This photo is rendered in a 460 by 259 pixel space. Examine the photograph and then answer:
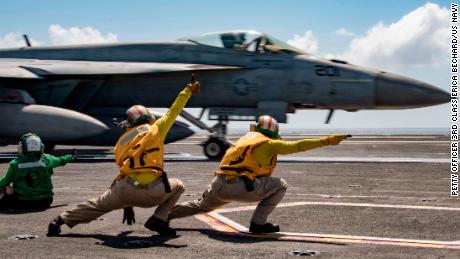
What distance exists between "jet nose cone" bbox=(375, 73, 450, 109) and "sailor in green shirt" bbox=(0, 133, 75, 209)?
11345mm

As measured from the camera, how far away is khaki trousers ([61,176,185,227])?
21.3ft

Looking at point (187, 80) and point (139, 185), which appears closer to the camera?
point (139, 185)

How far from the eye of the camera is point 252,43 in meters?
18.7

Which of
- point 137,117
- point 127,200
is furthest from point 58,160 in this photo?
point 127,200

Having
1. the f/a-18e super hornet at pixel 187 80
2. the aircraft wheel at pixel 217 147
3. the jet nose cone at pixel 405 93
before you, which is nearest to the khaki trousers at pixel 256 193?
the f/a-18e super hornet at pixel 187 80

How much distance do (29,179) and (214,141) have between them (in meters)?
10.8

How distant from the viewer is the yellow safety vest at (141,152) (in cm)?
648

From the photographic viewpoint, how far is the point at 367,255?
547 cm

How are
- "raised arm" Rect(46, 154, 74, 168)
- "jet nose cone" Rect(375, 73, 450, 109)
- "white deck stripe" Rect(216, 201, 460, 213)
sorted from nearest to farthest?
"white deck stripe" Rect(216, 201, 460, 213) < "raised arm" Rect(46, 154, 74, 168) < "jet nose cone" Rect(375, 73, 450, 109)

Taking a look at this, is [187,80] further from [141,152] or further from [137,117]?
[141,152]

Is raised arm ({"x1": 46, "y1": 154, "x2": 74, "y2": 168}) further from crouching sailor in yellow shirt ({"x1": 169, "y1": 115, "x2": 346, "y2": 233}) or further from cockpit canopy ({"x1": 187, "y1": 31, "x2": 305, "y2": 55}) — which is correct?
cockpit canopy ({"x1": 187, "y1": 31, "x2": 305, "y2": 55})

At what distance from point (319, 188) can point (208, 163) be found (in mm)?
6688

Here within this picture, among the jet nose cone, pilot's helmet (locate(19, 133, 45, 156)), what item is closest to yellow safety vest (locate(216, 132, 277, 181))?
pilot's helmet (locate(19, 133, 45, 156))

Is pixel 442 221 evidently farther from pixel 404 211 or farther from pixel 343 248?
pixel 343 248
